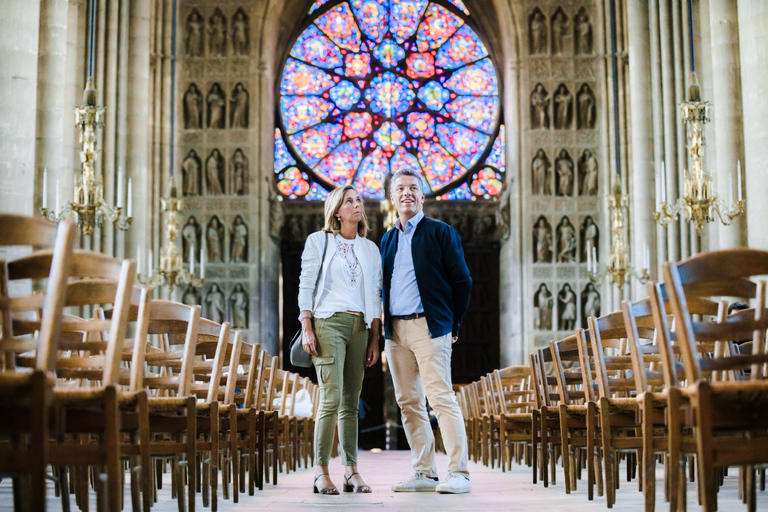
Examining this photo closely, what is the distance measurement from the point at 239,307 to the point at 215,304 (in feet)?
1.38

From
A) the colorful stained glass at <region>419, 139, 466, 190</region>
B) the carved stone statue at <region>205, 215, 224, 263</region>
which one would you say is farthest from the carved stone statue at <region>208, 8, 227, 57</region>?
the colorful stained glass at <region>419, 139, 466, 190</region>

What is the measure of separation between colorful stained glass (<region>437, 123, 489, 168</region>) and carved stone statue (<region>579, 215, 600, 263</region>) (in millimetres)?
2879

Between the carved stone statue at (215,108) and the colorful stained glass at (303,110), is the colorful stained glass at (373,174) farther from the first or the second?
the carved stone statue at (215,108)

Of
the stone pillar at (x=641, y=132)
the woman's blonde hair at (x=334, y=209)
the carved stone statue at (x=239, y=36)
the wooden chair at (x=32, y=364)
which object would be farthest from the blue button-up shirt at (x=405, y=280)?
the carved stone statue at (x=239, y=36)

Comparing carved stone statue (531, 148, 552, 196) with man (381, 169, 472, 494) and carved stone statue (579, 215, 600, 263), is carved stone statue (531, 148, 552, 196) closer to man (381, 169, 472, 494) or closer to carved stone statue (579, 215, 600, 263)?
carved stone statue (579, 215, 600, 263)

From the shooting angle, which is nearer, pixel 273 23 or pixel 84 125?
pixel 84 125

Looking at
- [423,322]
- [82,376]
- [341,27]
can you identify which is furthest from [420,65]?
[82,376]

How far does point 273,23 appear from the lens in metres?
20.9

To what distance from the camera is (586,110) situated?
20266 mm

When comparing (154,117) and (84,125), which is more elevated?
(154,117)

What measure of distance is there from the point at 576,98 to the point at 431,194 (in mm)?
3308

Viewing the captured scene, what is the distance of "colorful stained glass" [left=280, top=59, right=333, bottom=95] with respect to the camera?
868 inches

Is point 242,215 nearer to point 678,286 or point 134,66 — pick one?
point 134,66

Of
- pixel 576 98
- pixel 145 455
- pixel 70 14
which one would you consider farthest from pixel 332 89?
pixel 145 455
